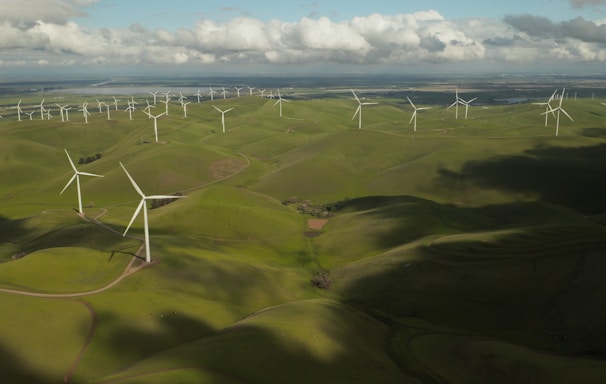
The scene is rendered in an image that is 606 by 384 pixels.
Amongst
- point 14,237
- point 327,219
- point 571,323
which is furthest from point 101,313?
point 327,219

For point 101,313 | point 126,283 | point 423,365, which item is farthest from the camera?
point 126,283

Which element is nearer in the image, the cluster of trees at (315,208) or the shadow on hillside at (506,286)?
the shadow on hillside at (506,286)

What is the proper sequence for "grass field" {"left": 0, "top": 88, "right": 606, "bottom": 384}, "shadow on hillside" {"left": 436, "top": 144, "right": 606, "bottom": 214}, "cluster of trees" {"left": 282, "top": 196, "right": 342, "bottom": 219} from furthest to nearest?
"shadow on hillside" {"left": 436, "top": 144, "right": 606, "bottom": 214} < "cluster of trees" {"left": 282, "top": 196, "right": 342, "bottom": 219} < "grass field" {"left": 0, "top": 88, "right": 606, "bottom": 384}

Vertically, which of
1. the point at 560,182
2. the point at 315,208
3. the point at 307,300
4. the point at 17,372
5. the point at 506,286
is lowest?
the point at 315,208

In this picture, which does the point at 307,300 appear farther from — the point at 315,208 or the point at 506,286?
the point at 315,208

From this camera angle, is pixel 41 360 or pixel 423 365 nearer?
pixel 41 360

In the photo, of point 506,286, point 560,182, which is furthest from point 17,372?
point 560,182

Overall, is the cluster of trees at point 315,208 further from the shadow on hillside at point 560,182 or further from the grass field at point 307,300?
the shadow on hillside at point 560,182

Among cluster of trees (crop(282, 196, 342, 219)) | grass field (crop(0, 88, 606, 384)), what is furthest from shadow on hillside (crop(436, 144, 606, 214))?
cluster of trees (crop(282, 196, 342, 219))

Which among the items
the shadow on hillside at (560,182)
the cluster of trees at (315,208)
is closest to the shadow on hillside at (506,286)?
the cluster of trees at (315,208)

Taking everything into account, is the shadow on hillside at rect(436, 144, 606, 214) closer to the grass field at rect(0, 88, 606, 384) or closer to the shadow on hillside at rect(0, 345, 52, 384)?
the grass field at rect(0, 88, 606, 384)

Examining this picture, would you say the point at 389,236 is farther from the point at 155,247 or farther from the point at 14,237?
the point at 14,237
